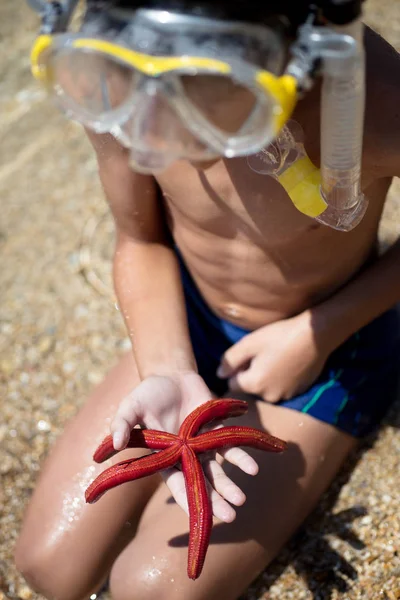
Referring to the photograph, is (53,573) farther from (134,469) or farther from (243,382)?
(243,382)

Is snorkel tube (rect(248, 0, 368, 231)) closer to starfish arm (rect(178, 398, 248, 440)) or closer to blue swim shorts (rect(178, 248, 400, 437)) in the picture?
starfish arm (rect(178, 398, 248, 440))

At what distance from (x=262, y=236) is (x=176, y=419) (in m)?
0.61

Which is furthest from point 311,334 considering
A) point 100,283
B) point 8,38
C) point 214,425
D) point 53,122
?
point 8,38

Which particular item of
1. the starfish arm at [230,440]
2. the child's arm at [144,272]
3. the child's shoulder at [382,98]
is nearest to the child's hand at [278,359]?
the child's arm at [144,272]

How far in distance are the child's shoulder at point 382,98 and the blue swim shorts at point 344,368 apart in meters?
0.84

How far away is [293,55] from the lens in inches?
50.5

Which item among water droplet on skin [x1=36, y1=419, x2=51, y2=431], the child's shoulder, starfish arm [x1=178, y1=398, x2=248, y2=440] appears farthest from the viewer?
water droplet on skin [x1=36, y1=419, x2=51, y2=431]

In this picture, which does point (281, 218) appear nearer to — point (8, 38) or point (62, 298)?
point (62, 298)

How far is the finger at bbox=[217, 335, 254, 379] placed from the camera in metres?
2.25

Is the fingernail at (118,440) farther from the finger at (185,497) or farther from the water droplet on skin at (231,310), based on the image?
the water droplet on skin at (231,310)

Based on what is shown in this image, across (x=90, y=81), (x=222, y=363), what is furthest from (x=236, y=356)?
(x=90, y=81)

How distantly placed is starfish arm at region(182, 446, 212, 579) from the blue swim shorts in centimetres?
58

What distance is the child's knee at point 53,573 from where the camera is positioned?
2.14 metres

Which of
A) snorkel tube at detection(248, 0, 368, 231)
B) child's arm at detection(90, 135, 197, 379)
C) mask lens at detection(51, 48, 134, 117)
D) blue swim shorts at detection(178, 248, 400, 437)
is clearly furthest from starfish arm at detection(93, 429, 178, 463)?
mask lens at detection(51, 48, 134, 117)
